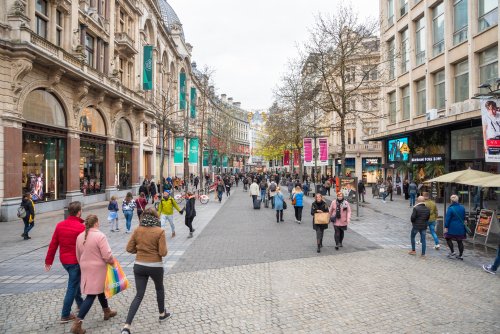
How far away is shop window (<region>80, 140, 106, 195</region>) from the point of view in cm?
2195

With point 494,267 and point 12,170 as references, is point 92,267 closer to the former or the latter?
point 494,267

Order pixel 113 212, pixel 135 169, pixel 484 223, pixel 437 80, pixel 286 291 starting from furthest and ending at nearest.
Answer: pixel 135 169
pixel 437 80
pixel 113 212
pixel 484 223
pixel 286 291

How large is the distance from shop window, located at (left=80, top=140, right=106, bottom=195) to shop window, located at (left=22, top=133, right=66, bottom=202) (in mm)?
2170

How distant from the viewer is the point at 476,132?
19.2 metres

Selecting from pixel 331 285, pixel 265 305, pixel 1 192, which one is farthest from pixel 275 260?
pixel 1 192

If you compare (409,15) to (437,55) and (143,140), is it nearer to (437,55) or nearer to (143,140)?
(437,55)

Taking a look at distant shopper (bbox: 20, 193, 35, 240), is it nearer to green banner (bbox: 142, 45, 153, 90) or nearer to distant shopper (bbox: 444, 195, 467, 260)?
distant shopper (bbox: 444, 195, 467, 260)

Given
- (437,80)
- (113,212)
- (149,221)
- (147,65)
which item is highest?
(147,65)

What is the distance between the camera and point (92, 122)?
23.1 m

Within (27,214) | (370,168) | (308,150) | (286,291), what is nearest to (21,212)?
(27,214)

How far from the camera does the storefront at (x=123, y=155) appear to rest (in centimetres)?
2758

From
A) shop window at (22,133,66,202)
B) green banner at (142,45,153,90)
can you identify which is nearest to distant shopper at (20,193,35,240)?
shop window at (22,133,66,202)

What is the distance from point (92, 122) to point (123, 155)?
248 inches

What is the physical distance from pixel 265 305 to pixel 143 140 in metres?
30.1
